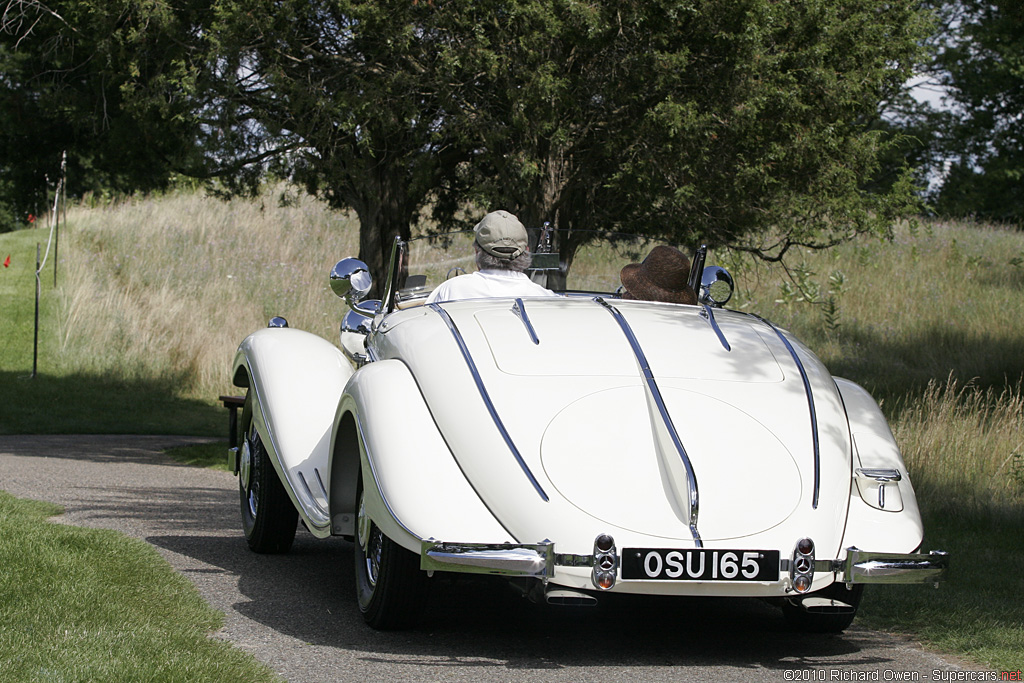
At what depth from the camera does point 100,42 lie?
1054 cm

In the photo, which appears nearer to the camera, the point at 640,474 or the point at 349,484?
the point at 640,474

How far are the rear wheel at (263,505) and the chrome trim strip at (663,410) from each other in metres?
2.06

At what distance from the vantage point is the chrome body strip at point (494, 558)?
384cm

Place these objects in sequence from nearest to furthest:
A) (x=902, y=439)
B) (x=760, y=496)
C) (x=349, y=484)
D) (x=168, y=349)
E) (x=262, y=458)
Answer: (x=760, y=496) < (x=349, y=484) < (x=262, y=458) < (x=902, y=439) < (x=168, y=349)

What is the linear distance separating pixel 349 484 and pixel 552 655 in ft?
3.93

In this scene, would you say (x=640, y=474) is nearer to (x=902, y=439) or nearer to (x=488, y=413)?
(x=488, y=413)

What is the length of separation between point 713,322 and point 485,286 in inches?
44.0

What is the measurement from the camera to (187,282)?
70.7 ft

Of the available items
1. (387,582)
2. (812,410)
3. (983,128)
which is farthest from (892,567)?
(983,128)

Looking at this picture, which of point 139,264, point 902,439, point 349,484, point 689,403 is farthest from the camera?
point 139,264

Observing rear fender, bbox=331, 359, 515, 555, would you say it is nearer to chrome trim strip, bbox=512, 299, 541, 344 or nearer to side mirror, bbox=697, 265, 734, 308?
chrome trim strip, bbox=512, 299, 541, 344

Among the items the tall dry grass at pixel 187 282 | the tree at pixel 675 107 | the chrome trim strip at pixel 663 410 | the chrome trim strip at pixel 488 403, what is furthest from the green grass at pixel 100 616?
the tall dry grass at pixel 187 282

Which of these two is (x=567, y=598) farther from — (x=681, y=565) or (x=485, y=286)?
(x=485, y=286)

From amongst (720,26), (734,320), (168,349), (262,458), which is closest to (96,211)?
(168,349)
